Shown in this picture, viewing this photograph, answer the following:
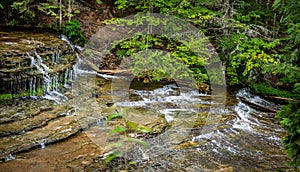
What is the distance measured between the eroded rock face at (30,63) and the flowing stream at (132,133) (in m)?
0.06

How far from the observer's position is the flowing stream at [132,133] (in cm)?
440

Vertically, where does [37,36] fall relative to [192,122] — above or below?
above

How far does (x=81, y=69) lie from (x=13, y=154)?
697 centimetres

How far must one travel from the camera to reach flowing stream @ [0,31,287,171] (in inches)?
173

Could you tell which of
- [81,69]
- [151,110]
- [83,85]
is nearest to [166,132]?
[151,110]

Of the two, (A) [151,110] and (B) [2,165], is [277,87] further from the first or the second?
(B) [2,165]

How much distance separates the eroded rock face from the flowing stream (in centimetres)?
6

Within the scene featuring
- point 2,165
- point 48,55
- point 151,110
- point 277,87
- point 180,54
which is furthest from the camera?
point 277,87

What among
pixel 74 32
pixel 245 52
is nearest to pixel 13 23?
pixel 74 32

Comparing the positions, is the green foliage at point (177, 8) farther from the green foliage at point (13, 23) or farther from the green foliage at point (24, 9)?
the green foliage at point (13, 23)

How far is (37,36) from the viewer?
35.2 feet

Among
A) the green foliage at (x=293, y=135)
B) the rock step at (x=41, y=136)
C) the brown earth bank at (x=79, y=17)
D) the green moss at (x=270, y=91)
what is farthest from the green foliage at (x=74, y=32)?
the green foliage at (x=293, y=135)

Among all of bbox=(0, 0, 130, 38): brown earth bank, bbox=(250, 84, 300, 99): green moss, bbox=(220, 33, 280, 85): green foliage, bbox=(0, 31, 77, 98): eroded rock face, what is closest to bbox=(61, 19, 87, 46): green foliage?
bbox=(0, 0, 130, 38): brown earth bank

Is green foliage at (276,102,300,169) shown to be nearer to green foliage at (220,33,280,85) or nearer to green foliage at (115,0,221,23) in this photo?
green foliage at (220,33,280,85)
